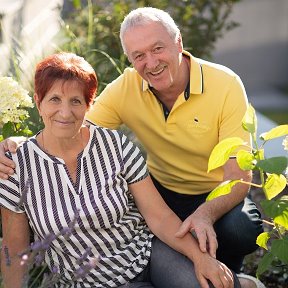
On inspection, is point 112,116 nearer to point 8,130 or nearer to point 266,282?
point 8,130

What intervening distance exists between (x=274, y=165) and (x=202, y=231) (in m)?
0.60

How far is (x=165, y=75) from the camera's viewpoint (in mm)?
3381

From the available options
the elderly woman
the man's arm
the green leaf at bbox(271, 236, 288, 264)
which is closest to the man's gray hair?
the elderly woman

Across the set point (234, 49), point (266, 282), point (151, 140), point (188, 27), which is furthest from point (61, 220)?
point (234, 49)

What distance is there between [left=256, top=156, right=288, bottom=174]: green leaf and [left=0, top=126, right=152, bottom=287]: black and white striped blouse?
2.36 feet

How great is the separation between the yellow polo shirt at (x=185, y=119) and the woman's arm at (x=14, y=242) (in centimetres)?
Answer: 79

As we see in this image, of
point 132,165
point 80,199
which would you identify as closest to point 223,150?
point 132,165

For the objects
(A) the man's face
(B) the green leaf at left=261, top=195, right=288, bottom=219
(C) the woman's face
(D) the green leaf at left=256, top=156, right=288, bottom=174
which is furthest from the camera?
(A) the man's face

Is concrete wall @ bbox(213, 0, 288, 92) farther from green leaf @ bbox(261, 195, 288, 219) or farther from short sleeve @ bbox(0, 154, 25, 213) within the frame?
green leaf @ bbox(261, 195, 288, 219)

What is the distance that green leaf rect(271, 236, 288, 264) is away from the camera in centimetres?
274

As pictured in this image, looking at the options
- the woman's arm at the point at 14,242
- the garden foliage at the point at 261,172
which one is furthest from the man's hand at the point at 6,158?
the garden foliage at the point at 261,172

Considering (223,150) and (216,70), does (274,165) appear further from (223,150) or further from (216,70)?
(216,70)

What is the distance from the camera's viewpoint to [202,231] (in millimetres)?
3027

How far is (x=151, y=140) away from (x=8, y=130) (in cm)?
71
